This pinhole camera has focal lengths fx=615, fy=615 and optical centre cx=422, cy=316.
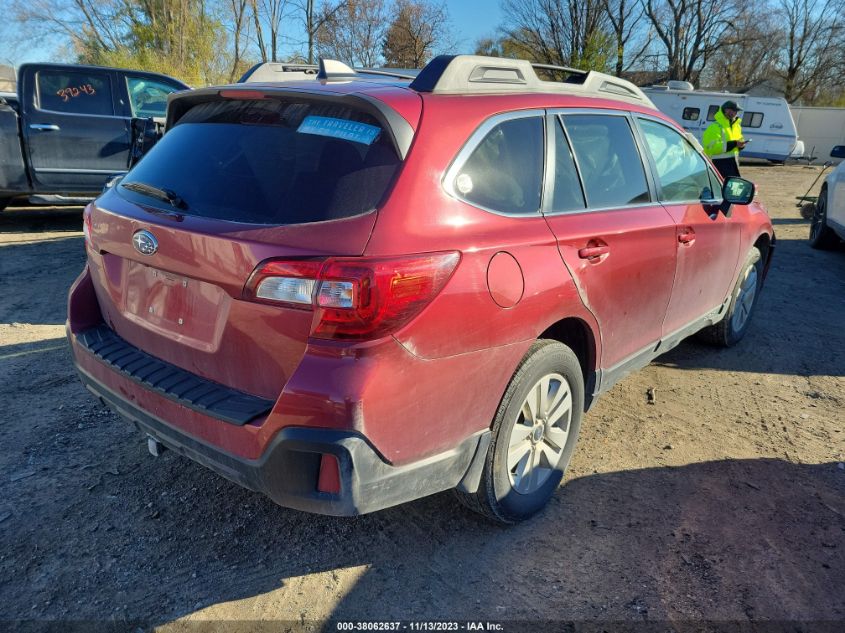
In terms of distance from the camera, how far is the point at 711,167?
4.28m

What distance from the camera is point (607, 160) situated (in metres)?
3.19

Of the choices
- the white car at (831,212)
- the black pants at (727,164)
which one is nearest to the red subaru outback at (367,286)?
the white car at (831,212)

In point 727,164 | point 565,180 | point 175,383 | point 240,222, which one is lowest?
point 175,383

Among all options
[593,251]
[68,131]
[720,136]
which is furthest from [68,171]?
[720,136]

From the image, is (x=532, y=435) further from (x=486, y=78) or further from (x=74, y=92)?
(x=74, y=92)

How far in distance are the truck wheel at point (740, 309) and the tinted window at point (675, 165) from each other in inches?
41.6

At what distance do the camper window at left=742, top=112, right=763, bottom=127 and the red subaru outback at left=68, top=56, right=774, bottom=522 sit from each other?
88.8ft

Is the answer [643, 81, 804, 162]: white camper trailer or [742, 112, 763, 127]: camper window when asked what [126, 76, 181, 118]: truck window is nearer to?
[643, 81, 804, 162]: white camper trailer

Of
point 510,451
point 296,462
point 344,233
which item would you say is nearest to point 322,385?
point 296,462

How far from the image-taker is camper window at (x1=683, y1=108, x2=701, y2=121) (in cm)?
2575

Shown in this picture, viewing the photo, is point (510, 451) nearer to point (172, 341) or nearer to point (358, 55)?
point (172, 341)

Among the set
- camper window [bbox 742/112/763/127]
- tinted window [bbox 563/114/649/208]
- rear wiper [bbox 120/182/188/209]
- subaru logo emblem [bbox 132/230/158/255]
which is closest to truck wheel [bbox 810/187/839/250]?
tinted window [bbox 563/114/649/208]

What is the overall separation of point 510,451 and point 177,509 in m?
1.52

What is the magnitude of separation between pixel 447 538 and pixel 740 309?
3.54 meters
